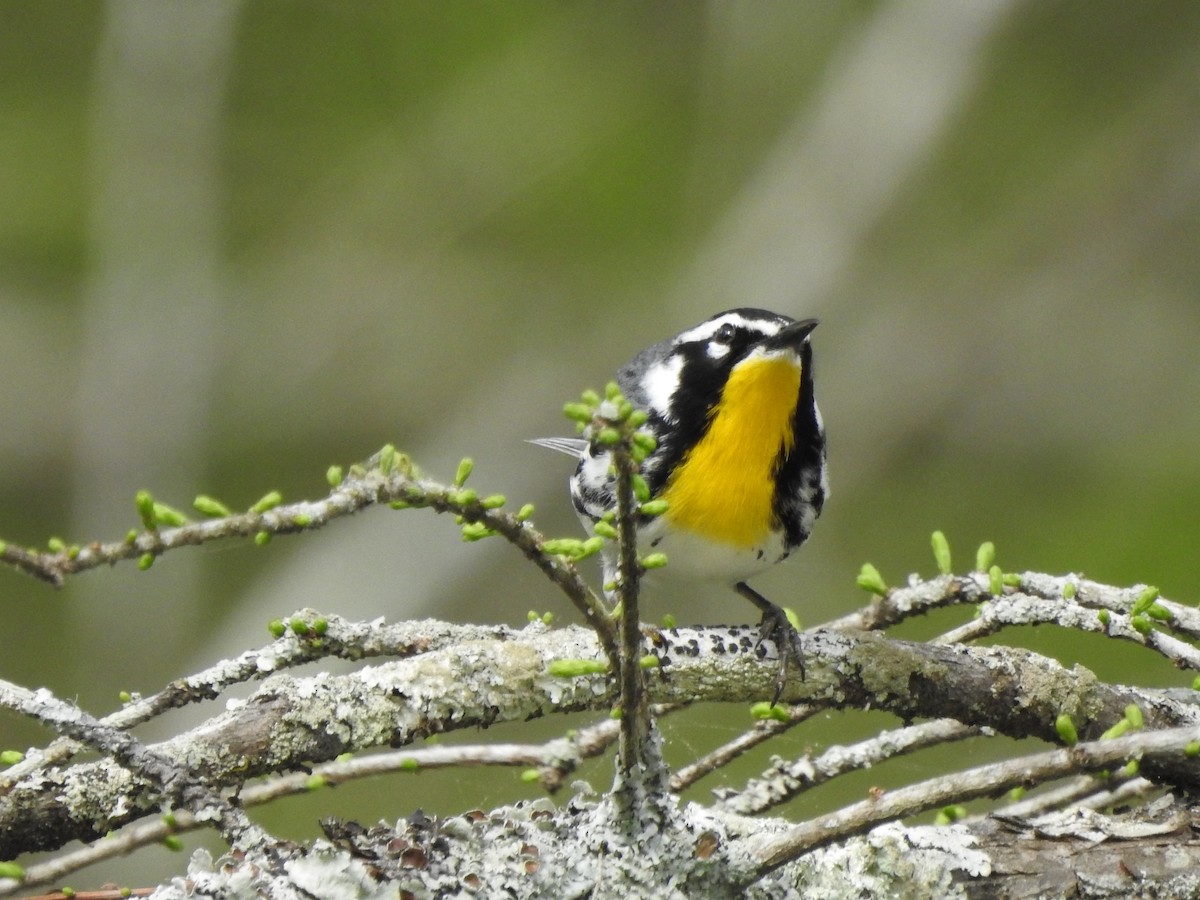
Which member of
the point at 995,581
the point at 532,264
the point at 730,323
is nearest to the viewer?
the point at 995,581

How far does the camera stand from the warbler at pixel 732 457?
5.85ft

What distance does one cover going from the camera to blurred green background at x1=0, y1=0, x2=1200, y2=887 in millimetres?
4574

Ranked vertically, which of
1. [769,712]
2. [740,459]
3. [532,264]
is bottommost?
[769,712]

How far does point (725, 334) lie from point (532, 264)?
3.64 m

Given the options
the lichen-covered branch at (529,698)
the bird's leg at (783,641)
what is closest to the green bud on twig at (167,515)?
the lichen-covered branch at (529,698)

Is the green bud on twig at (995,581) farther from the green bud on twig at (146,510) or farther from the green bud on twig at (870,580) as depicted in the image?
the green bud on twig at (146,510)

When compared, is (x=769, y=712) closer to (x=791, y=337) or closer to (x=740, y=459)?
(x=740, y=459)

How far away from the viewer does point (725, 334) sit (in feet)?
6.40

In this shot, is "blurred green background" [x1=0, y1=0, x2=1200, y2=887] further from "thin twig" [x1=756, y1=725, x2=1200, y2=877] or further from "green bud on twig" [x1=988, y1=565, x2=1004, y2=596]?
"thin twig" [x1=756, y1=725, x2=1200, y2=877]

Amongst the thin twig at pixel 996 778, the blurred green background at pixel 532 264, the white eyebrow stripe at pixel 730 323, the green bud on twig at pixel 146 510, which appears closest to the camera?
the green bud on twig at pixel 146 510

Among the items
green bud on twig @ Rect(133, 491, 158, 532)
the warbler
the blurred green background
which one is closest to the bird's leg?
the warbler

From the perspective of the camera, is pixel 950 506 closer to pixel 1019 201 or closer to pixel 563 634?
pixel 1019 201

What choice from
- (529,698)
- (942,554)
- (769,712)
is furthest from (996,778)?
(942,554)

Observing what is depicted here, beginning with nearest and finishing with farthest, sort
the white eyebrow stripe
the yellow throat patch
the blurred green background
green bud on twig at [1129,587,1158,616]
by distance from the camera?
1. green bud on twig at [1129,587,1158,616]
2. the yellow throat patch
3. the white eyebrow stripe
4. the blurred green background
